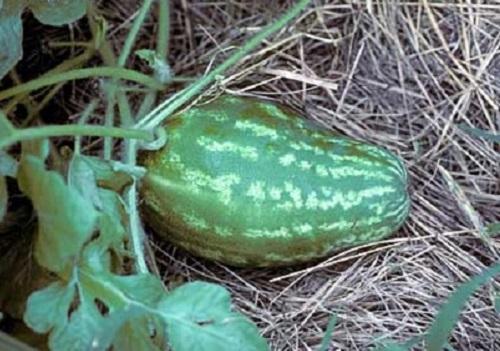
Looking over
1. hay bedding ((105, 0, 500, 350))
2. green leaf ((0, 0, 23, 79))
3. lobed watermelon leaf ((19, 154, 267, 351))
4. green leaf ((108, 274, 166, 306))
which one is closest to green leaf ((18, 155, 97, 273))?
lobed watermelon leaf ((19, 154, 267, 351))

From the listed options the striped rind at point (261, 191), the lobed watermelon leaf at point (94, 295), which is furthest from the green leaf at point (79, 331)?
the striped rind at point (261, 191)

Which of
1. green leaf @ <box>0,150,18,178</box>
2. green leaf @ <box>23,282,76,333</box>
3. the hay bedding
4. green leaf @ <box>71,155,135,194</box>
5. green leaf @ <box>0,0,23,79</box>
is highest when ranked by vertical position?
green leaf @ <box>0,0,23,79</box>

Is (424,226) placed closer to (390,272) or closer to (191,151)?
(390,272)

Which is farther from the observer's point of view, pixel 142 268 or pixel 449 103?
pixel 449 103

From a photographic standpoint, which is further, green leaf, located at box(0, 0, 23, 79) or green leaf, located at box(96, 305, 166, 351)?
green leaf, located at box(0, 0, 23, 79)

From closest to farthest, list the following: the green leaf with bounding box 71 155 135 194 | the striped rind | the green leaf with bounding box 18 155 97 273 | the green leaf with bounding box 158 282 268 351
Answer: the green leaf with bounding box 18 155 97 273, the green leaf with bounding box 158 282 268 351, the green leaf with bounding box 71 155 135 194, the striped rind

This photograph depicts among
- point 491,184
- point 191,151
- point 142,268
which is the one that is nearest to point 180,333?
point 142,268

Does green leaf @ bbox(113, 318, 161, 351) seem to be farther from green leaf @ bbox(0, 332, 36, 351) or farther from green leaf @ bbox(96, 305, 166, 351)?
green leaf @ bbox(0, 332, 36, 351)
